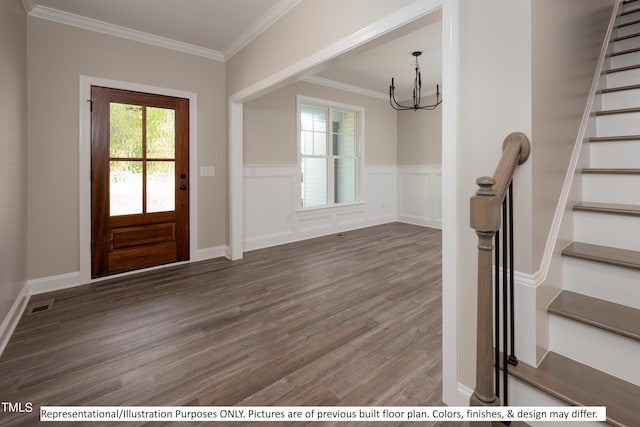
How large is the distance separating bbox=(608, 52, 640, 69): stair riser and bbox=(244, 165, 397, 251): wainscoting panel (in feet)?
12.6

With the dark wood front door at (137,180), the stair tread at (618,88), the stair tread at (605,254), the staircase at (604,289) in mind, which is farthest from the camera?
the dark wood front door at (137,180)

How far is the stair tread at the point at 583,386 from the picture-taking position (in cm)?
106

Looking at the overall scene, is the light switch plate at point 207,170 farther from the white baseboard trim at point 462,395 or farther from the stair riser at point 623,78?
the stair riser at point 623,78

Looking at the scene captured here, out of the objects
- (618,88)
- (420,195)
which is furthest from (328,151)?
(618,88)

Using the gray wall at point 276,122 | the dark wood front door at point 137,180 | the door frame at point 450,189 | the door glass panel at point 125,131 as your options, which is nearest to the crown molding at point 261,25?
the gray wall at point 276,122

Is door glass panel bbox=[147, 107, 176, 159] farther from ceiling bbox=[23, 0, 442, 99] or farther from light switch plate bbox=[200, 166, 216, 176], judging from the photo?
ceiling bbox=[23, 0, 442, 99]

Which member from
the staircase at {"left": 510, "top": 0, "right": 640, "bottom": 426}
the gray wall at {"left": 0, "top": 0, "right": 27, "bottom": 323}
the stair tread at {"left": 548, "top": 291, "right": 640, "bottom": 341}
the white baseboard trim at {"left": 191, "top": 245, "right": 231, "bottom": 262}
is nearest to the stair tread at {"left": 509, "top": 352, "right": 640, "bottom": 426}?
the staircase at {"left": 510, "top": 0, "right": 640, "bottom": 426}

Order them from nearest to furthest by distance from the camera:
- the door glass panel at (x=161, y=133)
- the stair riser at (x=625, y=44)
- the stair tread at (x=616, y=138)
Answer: the stair tread at (x=616, y=138) < the stair riser at (x=625, y=44) < the door glass panel at (x=161, y=133)

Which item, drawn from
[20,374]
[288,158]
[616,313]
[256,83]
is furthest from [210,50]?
[616,313]

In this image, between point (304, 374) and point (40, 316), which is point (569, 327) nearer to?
point (304, 374)

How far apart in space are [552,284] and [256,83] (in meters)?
3.18

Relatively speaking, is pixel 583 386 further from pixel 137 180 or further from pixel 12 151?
pixel 137 180

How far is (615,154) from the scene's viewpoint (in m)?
1.82

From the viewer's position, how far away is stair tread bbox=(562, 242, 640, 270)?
1334 millimetres
